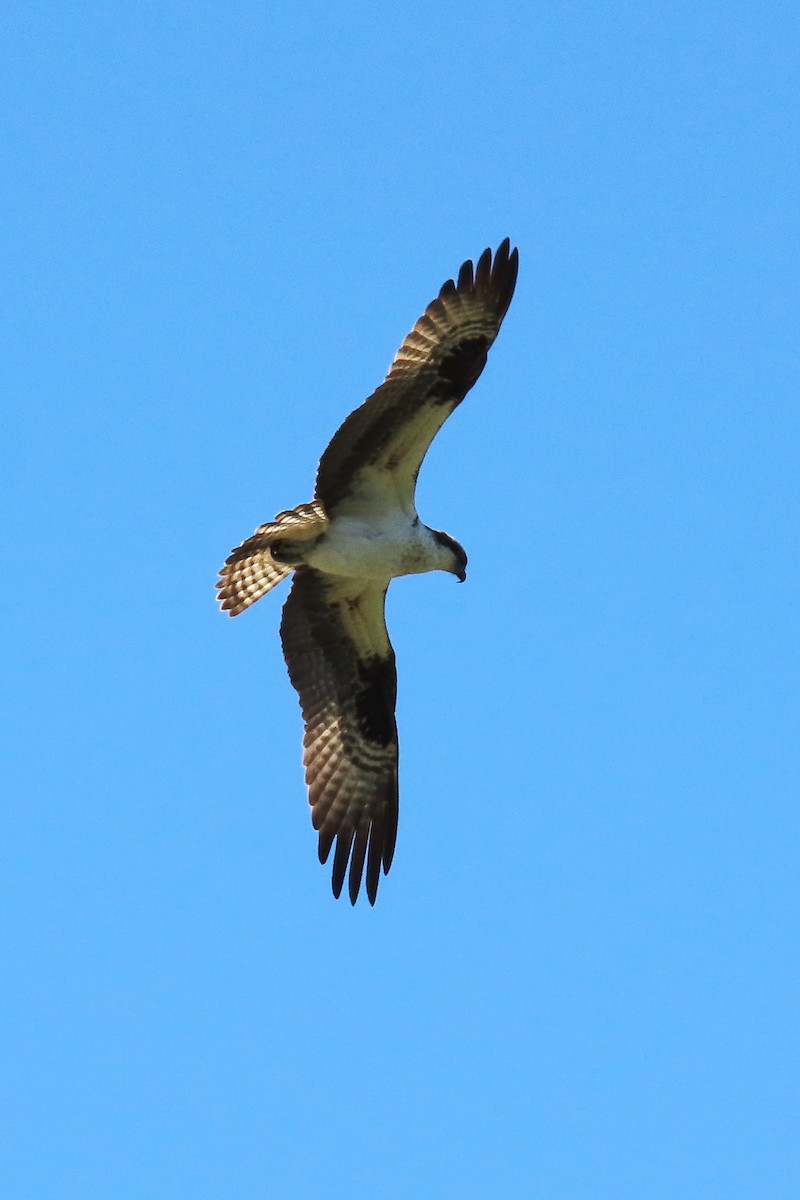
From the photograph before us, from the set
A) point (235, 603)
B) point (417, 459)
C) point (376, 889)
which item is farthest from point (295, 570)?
point (376, 889)

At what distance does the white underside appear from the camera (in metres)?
12.1

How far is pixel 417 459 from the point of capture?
1196cm

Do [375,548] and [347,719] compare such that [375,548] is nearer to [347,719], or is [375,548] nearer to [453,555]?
[453,555]

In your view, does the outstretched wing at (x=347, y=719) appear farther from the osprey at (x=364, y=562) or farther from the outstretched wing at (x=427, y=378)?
the outstretched wing at (x=427, y=378)

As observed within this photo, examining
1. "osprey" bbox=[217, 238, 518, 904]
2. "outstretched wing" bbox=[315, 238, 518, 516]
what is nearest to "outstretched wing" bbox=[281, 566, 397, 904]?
"osprey" bbox=[217, 238, 518, 904]

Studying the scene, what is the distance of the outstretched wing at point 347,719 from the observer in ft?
42.4

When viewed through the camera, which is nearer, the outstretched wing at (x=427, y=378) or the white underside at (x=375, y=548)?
the outstretched wing at (x=427, y=378)

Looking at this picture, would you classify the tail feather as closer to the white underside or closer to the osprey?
the osprey

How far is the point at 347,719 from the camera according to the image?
13.3m

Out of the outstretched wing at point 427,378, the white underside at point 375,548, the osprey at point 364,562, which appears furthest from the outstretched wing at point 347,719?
the outstretched wing at point 427,378

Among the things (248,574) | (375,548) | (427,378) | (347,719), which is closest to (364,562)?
(375,548)

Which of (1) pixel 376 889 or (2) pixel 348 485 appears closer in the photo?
(2) pixel 348 485

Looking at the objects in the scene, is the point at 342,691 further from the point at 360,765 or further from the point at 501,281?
the point at 501,281

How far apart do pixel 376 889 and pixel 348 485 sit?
271 centimetres
